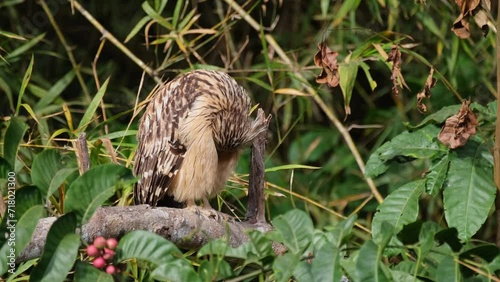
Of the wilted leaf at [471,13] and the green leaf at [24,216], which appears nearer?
the green leaf at [24,216]

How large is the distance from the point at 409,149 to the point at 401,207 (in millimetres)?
181

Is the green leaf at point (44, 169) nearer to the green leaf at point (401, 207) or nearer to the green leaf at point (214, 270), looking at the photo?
the green leaf at point (214, 270)

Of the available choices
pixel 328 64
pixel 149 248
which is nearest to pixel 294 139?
pixel 328 64

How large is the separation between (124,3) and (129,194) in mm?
1839

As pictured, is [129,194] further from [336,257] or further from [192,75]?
[336,257]

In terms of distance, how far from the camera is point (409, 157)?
262cm

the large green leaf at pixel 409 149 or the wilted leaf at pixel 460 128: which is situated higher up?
the wilted leaf at pixel 460 128

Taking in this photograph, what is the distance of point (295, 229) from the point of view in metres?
1.82

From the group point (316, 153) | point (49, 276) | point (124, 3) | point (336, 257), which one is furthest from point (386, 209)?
point (124, 3)

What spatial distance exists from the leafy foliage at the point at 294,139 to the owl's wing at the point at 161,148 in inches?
2.8

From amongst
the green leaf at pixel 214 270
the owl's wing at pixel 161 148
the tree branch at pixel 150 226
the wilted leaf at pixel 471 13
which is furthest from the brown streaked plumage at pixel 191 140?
the green leaf at pixel 214 270

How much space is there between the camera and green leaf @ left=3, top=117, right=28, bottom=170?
1.73m

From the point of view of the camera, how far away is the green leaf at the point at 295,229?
5.91ft

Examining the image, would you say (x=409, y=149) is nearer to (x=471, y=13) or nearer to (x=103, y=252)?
(x=471, y=13)
